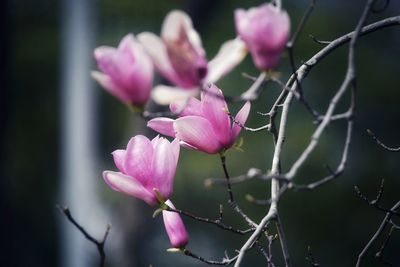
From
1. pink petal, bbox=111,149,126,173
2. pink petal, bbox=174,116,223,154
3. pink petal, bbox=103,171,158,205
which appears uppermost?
pink petal, bbox=174,116,223,154

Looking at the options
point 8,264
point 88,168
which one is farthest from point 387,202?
point 8,264

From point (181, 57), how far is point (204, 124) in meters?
0.19

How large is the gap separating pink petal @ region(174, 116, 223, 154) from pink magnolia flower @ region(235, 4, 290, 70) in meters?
0.17

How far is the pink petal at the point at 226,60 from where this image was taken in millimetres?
439

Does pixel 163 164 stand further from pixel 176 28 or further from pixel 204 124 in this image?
pixel 176 28

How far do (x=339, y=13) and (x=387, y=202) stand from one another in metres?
1.27

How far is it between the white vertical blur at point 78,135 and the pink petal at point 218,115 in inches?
136

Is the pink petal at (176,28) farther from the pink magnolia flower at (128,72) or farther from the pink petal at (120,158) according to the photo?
the pink petal at (120,158)

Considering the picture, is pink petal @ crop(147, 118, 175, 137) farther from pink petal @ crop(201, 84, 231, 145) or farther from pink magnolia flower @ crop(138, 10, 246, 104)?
pink magnolia flower @ crop(138, 10, 246, 104)

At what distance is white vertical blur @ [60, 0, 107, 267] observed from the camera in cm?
421

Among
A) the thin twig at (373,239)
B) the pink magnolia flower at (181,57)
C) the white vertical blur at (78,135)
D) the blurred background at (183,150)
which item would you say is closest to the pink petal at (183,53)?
the pink magnolia flower at (181,57)

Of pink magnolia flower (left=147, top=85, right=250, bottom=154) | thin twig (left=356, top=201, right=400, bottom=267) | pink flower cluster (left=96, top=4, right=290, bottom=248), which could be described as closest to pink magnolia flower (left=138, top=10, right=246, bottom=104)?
pink flower cluster (left=96, top=4, right=290, bottom=248)

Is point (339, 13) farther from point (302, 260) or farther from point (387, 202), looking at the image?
point (302, 260)

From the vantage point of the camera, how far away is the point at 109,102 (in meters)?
4.64
